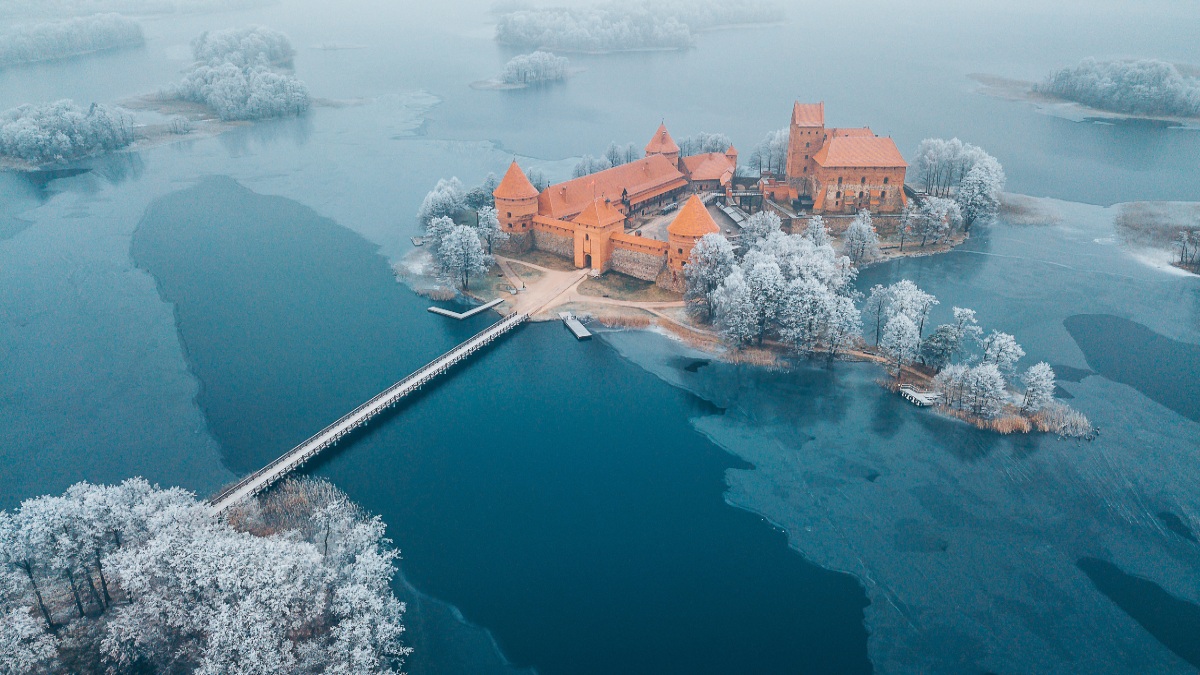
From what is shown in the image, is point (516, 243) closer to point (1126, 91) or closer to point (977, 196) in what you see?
point (977, 196)

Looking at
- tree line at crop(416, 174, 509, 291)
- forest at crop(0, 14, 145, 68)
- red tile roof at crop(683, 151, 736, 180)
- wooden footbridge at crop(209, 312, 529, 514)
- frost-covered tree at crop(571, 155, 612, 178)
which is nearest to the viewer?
wooden footbridge at crop(209, 312, 529, 514)

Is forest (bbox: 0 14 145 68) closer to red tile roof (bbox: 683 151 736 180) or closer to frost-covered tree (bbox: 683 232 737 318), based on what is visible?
red tile roof (bbox: 683 151 736 180)

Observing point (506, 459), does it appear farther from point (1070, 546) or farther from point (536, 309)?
point (1070, 546)

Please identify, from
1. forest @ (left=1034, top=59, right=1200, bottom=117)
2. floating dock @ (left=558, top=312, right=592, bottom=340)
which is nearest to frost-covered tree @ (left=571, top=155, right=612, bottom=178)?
floating dock @ (left=558, top=312, right=592, bottom=340)

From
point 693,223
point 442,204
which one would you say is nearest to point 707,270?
point 693,223

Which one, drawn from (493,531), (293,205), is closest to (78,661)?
(493,531)

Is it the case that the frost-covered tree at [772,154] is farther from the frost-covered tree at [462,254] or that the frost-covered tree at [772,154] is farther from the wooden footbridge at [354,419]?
the wooden footbridge at [354,419]

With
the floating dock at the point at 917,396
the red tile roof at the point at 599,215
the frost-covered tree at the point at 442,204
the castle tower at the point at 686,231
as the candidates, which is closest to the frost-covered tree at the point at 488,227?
the red tile roof at the point at 599,215
